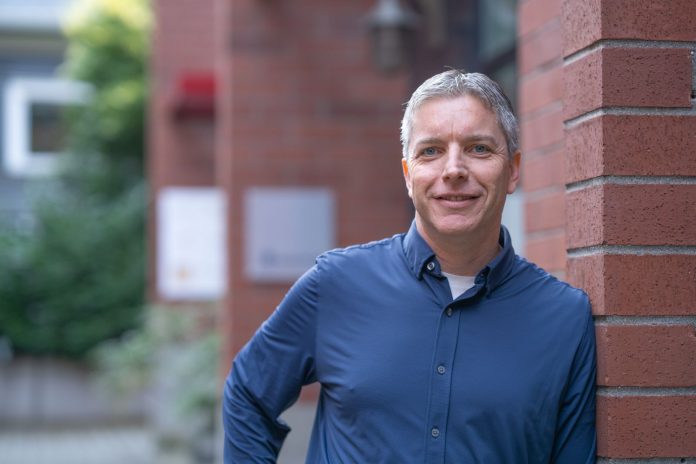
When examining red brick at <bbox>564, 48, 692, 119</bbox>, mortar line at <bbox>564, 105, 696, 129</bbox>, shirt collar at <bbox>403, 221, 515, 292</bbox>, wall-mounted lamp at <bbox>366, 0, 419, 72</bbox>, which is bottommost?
shirt collar at <bbox>403, 221, 515, 292</bbox>

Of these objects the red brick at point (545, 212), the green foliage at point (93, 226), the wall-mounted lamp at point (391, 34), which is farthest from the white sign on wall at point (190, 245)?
the red brick at point (545, 212)

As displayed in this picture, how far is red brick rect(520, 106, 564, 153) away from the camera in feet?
10.9

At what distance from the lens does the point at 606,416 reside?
7.55 ft

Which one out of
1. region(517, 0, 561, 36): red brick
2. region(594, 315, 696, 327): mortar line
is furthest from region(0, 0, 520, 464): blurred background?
region(594, 315, 696, 327): mortar line

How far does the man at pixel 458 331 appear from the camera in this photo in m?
2.28

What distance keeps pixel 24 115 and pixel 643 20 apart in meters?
19.4

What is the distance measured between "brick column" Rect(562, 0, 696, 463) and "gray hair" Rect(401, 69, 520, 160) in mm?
169

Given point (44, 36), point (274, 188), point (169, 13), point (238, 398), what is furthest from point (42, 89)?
point (238, 398)

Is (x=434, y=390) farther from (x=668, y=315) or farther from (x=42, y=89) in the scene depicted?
(x=42, y=89)

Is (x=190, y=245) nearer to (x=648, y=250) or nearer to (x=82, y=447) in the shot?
(x=82, y=447)

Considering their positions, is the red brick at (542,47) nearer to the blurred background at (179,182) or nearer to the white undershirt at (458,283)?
the blurred background at (179,182)

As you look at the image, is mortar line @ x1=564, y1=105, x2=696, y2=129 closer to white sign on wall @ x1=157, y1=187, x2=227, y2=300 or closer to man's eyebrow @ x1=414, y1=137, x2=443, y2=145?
man's eyebrow @ x1=414, y1=137, x2=443, y2=145

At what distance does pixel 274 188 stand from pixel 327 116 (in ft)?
1.62

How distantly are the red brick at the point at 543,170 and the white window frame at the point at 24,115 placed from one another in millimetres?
17460
